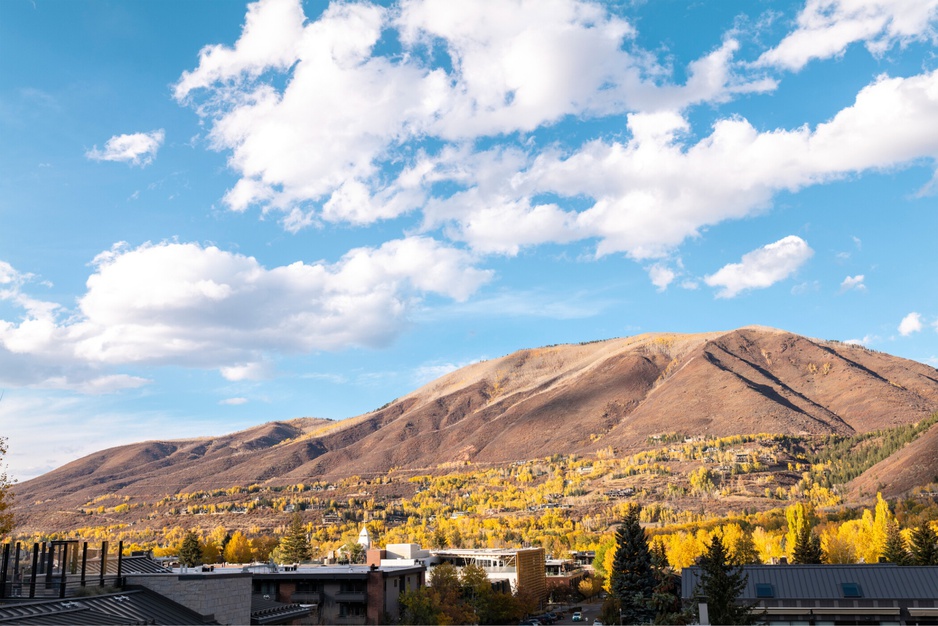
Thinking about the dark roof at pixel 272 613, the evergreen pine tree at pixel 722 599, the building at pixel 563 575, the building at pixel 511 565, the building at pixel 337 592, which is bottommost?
the building at pixel 563 575

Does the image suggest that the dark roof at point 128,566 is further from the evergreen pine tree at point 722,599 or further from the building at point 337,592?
the building at point 337,592

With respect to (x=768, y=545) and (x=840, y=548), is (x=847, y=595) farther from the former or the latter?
(x=768, y=545)

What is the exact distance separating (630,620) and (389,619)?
24.1 meters

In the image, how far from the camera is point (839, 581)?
60.4m

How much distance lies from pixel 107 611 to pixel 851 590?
53.8m

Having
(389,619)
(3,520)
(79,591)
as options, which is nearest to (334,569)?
(389,619)

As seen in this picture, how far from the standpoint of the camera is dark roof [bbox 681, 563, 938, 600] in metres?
58.3

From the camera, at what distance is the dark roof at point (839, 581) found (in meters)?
58.3

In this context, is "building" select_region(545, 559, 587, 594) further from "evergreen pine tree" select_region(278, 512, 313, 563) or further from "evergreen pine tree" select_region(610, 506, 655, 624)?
"evergreen pine tree" select_region(610, 506, 655, 624)

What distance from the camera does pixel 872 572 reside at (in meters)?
60.8

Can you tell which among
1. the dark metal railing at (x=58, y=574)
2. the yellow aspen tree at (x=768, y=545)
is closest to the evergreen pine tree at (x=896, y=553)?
the yellow aspen tree at (x=768, y=545)

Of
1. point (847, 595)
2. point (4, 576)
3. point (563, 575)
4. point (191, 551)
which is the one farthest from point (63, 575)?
point (563, 575)

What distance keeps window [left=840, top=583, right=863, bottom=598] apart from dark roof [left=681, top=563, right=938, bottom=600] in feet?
0.46

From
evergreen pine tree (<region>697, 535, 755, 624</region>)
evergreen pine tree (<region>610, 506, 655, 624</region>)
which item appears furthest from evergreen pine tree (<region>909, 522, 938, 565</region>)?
evergreen pine tree (<region>697, 535, 755, 624</region>)
